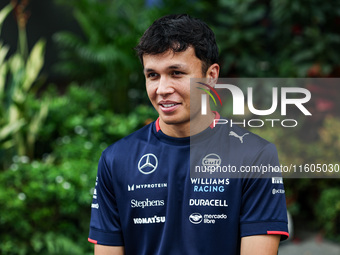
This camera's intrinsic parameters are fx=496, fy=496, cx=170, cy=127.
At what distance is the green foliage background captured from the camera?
14.4 ft

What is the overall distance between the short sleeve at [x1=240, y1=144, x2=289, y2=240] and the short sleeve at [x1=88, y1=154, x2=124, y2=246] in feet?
1.89

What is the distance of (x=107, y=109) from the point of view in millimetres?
6328

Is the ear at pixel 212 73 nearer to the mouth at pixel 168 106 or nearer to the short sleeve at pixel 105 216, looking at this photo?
the mouth at pixel 168 106

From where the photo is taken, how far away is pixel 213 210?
209 cm

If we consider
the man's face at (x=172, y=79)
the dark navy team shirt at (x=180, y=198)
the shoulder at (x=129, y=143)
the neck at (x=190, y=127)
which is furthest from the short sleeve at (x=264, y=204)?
the shoulder at (x=129, y=143)

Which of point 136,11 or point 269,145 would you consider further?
point 136,11

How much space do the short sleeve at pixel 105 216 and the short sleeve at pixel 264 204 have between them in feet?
1.89

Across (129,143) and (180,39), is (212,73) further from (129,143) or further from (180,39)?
(129,143)

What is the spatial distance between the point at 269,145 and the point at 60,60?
792cm

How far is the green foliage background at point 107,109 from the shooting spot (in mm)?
4398

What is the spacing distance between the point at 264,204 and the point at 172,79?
646mm

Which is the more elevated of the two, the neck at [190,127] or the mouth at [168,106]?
the mouth at [168,106]

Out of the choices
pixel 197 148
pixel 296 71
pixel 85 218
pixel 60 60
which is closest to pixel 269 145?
pixel 197 148

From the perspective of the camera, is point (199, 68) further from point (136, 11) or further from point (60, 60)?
point (60, 60)
